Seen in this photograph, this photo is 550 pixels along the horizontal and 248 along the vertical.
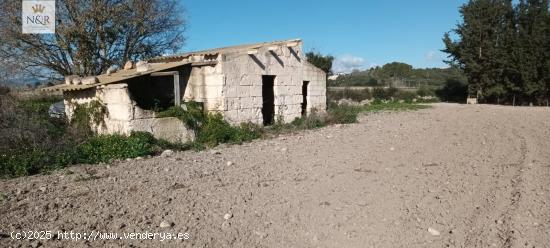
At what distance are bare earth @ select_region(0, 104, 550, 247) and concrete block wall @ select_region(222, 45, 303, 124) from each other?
11.1 feet

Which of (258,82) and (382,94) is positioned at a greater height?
(382,94)

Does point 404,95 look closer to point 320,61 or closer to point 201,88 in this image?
point 320,61

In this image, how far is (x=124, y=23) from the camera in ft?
60.0

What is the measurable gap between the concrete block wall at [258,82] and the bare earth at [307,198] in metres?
3.39

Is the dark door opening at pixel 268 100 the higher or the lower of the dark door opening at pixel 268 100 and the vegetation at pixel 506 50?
the lower

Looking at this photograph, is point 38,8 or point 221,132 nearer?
point 221,132

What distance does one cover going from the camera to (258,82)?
1224 centimetres

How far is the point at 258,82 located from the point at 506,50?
18.8 metres

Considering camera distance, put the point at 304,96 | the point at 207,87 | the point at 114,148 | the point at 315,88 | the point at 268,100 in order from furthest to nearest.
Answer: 1. the point at 304,96
2. the point at 315,88
3. the point at 268,100
4. the point at 207,87
5. the point at 114,148

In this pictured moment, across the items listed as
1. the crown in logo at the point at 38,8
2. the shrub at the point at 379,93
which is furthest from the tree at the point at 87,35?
the shrub at the point at 379,93

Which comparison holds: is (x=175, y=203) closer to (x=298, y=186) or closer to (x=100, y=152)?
(x=298, y=186)

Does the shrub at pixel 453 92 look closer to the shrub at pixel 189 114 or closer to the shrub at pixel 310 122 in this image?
the shrub at pixel 310 122

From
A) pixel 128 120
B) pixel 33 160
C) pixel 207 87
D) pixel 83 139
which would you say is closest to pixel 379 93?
pixel 207 87

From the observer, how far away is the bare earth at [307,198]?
3.85m
